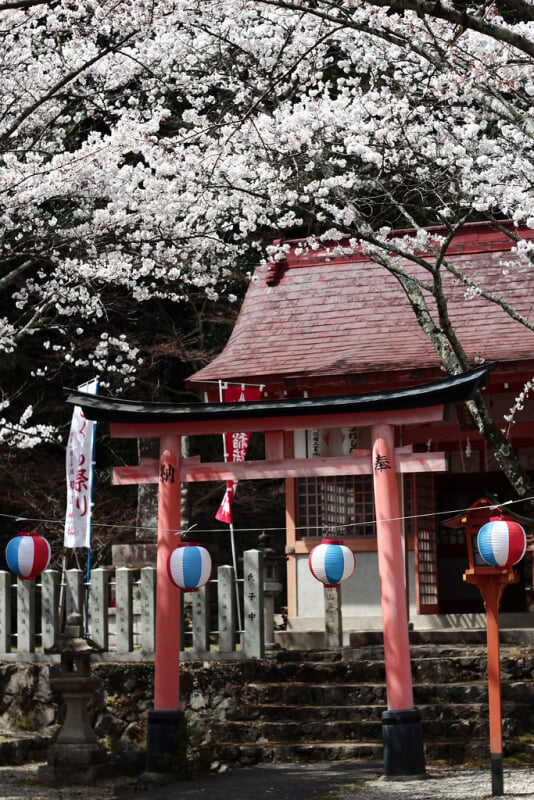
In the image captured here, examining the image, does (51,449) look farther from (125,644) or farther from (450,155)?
(450,155)

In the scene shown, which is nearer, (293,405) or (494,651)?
(494,651)

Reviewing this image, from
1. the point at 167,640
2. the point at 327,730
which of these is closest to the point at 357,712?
the point at 327,730

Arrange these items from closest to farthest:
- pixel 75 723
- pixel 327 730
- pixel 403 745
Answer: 1. pixel 403 745
2. pixel 75 723
3. pixel 327 730

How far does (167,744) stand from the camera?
11328 mm

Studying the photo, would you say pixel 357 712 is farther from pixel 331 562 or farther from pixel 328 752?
pixel 331 562

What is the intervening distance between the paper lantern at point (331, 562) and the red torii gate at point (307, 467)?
357mm

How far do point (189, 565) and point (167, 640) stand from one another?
954 millimetres

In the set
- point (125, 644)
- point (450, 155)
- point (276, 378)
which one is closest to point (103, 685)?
point (125, 644)

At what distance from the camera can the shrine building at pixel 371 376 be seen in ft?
50.0

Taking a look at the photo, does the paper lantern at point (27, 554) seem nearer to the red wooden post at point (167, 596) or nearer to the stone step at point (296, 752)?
the red wooden post at point (167, 596)

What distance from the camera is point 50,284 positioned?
15828 millimetres

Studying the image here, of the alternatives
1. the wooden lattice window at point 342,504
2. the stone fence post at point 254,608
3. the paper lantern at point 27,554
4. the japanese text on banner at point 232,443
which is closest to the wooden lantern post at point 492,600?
the stone fence post at point 254,608

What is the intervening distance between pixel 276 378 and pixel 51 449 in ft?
27.1

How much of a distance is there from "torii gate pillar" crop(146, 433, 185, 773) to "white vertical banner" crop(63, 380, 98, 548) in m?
3.22
